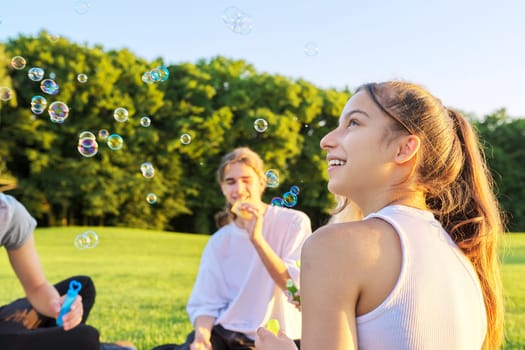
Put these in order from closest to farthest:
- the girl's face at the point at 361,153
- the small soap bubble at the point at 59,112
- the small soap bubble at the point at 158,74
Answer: the girl's face at the point at 361,153
the small soap bubble at the point at 59,112
the small soap bubble at the point at 158,74

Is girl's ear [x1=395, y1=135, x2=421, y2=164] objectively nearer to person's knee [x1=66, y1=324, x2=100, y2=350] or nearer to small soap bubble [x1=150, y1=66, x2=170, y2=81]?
person's knee [x1=66, y1=324, x2=100, y2=350]

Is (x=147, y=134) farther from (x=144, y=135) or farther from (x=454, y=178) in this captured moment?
(x=454, y=178)

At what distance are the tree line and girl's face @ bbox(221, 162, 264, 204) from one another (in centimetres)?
1995

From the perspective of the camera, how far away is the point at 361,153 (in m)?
1.55

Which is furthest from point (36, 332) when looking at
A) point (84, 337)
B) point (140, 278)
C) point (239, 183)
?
point (140, 278)

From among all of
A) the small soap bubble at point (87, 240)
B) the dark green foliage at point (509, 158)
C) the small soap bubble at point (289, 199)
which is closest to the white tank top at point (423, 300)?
the small soap bubble at point (289, 199)

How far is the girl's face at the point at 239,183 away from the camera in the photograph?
12.6 feet

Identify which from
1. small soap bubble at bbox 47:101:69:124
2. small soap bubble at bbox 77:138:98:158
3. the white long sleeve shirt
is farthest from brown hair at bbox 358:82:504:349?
small soap bubble at bbox 47:101:69:124

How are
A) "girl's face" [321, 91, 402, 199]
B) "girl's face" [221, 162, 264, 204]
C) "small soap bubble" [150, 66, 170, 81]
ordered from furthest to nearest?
"small soap bubble" [150, 66, 170, 81] → "girl's face" [221, 162, 264, 204] → "girl's face" [321, 91, 402, 199]

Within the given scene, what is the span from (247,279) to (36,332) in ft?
3.92

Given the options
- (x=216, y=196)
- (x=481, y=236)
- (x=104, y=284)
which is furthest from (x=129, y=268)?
(x=216, y=196)

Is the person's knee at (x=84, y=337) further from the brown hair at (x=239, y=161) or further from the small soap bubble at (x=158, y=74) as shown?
the small soap bubble at (x=158, y=74)

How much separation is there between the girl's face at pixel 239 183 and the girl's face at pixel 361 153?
2253 mm

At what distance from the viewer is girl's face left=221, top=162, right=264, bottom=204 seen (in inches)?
152
